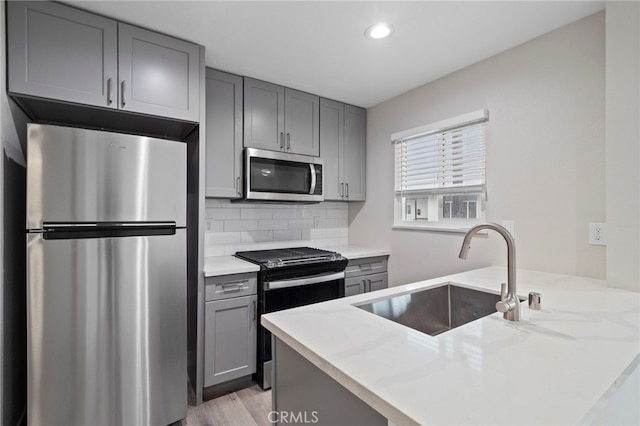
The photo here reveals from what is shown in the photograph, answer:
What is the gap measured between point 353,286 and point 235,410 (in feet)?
4.24

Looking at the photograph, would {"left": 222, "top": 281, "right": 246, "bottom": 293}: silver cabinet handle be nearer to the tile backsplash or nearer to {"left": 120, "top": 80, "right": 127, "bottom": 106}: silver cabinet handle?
the tile backsplash

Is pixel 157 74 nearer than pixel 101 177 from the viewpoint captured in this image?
No

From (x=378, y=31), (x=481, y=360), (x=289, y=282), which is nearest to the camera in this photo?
(x=481, y=360)

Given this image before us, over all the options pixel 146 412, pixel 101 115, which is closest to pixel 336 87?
pixel 101 115

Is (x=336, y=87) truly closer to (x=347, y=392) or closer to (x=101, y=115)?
(x=101, y=115)

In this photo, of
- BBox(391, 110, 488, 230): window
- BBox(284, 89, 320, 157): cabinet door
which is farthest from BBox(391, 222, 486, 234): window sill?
BBox(284, 89, 320, 157): cabinet door

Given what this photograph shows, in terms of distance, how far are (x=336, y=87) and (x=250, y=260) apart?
5.48 ft

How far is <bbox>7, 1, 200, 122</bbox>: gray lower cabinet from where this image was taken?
1.53m

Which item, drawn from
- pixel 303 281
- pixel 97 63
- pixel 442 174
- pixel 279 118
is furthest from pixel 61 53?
pixel 442 174

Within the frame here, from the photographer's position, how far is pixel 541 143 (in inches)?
76.5

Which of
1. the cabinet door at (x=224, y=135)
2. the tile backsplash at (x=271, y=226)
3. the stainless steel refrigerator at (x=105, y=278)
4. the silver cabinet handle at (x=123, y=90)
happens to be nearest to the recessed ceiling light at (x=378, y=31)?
the cabinet door at (x=224, y=135)

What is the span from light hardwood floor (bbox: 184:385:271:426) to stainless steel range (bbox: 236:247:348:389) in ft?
0.36

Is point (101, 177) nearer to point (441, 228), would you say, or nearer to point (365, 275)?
A: point (365, 275)

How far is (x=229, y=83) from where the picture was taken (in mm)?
2424
